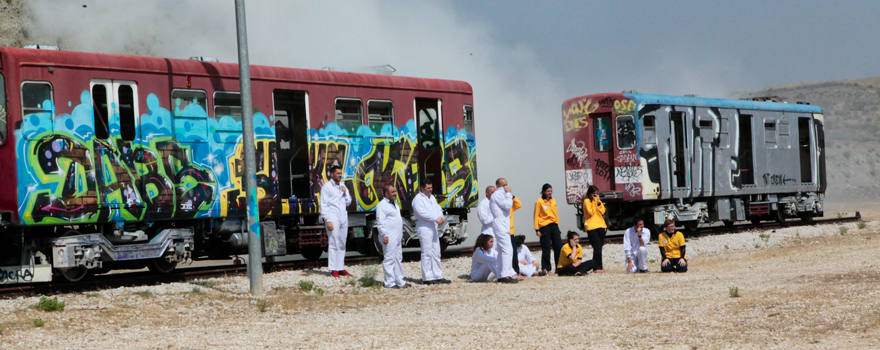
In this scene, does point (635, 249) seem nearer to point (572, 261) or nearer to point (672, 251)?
point (672, 251)

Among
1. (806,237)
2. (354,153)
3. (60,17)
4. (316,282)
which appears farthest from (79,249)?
(60,17)

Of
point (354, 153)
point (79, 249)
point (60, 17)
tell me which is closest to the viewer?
point (79, 249)

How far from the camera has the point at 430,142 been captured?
16734 millimetres

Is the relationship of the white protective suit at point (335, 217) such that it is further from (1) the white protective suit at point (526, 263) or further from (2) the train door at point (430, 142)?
(2) the train door at point (430, 142)

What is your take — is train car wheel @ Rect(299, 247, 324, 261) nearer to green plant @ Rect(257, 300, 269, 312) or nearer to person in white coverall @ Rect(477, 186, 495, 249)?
person in white coverall @ Rect(477, 186, 495, 249)

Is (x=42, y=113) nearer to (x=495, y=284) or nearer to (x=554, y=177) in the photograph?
(x=495, y=284)

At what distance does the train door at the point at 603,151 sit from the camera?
1975 cm

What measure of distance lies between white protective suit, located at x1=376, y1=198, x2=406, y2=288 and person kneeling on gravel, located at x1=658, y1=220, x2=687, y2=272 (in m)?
4.12

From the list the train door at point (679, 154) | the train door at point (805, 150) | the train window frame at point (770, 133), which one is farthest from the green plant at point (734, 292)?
the train door at point (805, 150)

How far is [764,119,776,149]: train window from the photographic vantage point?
75.2ft

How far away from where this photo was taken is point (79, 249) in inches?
453

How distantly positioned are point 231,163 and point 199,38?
36.9 meters

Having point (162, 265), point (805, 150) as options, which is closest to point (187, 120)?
point (162, 265)

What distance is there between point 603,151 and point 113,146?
450 inches
